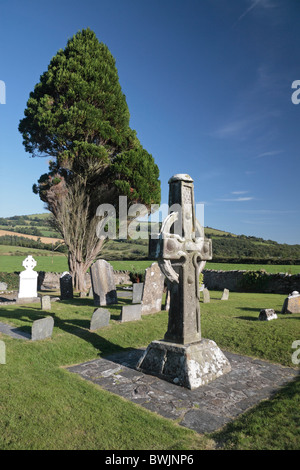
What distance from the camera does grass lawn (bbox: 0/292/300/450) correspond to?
A: 3703 millimetres

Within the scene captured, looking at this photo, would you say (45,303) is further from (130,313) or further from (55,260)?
(55,260)

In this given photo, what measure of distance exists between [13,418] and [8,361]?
2.60m

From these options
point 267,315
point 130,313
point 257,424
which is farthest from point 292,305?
point 257,424

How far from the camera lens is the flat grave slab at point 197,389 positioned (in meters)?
4.49

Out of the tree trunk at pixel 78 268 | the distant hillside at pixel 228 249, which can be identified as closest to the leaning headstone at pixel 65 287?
the tree trunk at pixel 78 268

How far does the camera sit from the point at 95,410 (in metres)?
4.45

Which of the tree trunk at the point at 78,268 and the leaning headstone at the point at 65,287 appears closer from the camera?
the leaning headstone at the point at 65,287

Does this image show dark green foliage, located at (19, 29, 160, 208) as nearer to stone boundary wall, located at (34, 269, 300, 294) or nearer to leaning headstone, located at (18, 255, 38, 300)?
leaning headstone, located at (18, 255, 38, 300)

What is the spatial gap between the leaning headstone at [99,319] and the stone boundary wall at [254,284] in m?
15.9

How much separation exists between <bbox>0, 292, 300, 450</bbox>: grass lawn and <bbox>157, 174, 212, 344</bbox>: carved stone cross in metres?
1.83

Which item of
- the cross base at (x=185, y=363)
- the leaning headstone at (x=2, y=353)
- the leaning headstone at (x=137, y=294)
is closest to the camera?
the cross base at (x=185, y=363)

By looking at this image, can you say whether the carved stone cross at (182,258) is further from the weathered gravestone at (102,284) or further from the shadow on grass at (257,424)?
the weathered gravestone at (102,284)

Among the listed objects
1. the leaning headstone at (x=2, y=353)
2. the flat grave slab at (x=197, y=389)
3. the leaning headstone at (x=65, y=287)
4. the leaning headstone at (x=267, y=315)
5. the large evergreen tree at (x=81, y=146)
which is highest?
the large evergreen tree at (x=81, y=146)
